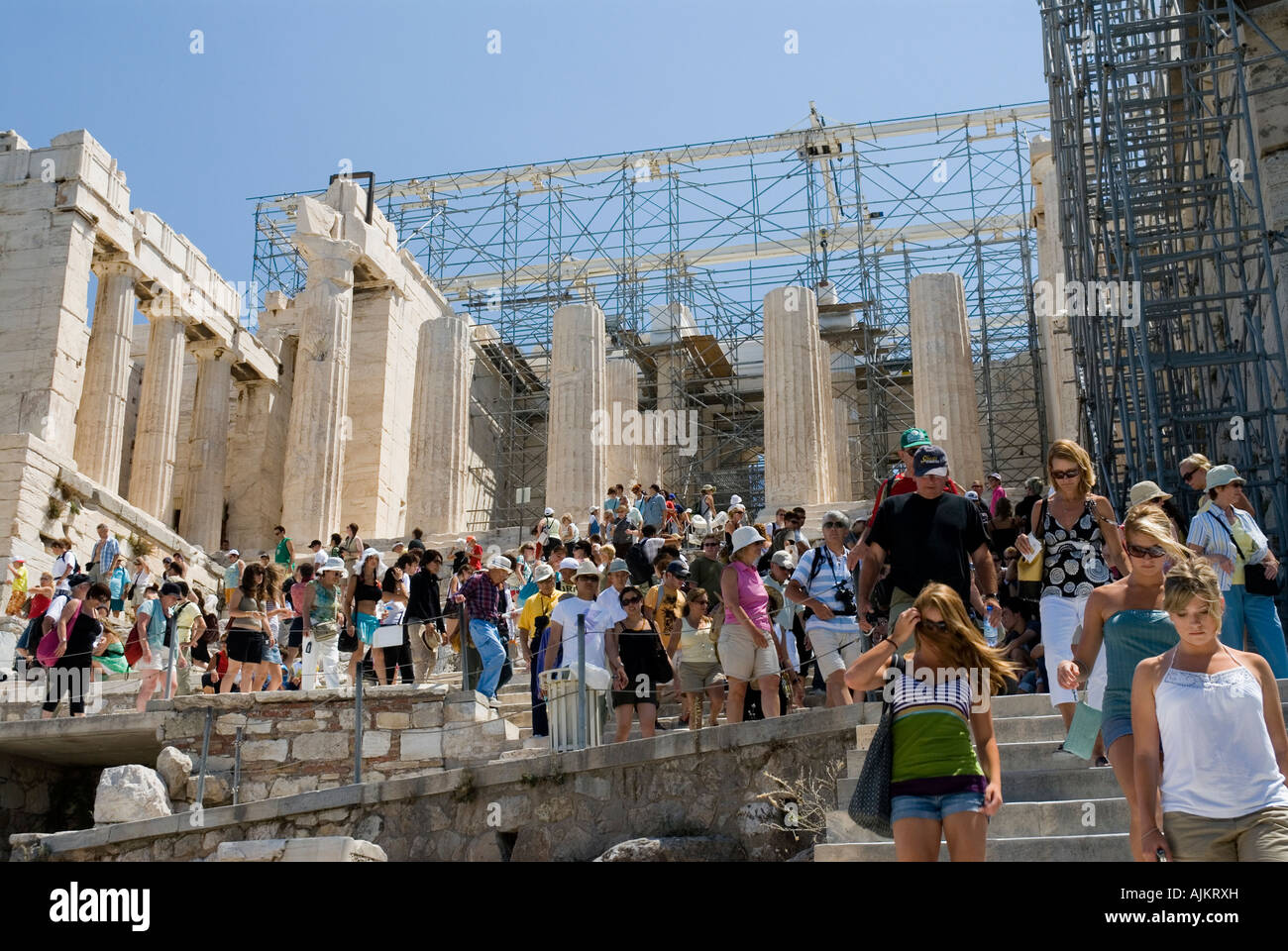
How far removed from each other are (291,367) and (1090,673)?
92.9ft

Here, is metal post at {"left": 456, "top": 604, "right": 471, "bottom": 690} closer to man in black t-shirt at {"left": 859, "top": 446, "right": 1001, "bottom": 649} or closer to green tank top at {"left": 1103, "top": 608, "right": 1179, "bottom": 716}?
man in black t-shirt at {"left": 859, "top": 446, "right": 1001, "bottom": 649}

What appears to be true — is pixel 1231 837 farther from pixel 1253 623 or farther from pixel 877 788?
pixel 1253 623

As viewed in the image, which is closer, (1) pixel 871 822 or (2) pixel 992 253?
(1) pixel 871 822

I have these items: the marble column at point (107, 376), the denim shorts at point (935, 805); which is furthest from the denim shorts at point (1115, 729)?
the marble column at point (107, 376)

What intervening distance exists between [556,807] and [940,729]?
434 centimetres

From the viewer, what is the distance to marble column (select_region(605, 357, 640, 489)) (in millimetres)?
28406

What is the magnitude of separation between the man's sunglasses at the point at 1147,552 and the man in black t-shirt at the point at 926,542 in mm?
1119

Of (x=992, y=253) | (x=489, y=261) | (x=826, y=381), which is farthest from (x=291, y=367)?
(x=992, y=253)

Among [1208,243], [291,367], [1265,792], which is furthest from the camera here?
[291,367]

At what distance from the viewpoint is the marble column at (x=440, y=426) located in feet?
90.3

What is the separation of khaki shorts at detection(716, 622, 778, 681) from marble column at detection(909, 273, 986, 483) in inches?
646
